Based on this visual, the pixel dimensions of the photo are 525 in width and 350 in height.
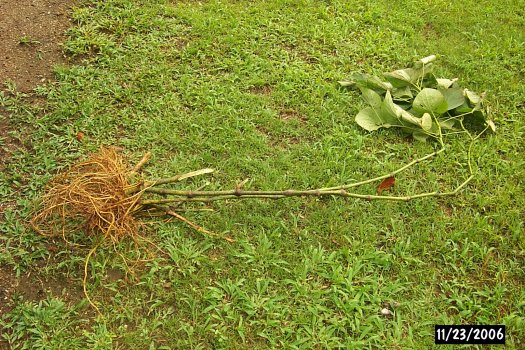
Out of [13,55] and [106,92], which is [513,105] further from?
[13,55]

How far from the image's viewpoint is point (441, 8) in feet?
13.2

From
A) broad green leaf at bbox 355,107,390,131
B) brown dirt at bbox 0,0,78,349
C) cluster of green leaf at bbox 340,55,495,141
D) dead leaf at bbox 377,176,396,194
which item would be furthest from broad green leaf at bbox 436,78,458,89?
brown dirt at bbox 0,0,78,349

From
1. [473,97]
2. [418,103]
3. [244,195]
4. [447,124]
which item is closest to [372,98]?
[418,103]

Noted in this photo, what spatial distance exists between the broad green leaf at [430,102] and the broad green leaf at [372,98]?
212mm

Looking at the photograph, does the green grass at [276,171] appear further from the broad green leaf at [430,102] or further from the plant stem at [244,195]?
the broad green leaf at [430,102]

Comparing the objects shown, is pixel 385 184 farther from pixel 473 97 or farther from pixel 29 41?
pixel 29 41

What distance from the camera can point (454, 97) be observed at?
312cm

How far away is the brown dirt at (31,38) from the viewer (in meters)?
3.35

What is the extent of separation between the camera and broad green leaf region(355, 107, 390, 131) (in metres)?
3.10

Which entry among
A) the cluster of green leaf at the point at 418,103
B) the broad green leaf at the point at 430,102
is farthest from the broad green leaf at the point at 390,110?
the broad green leaf at the point at 430,102
